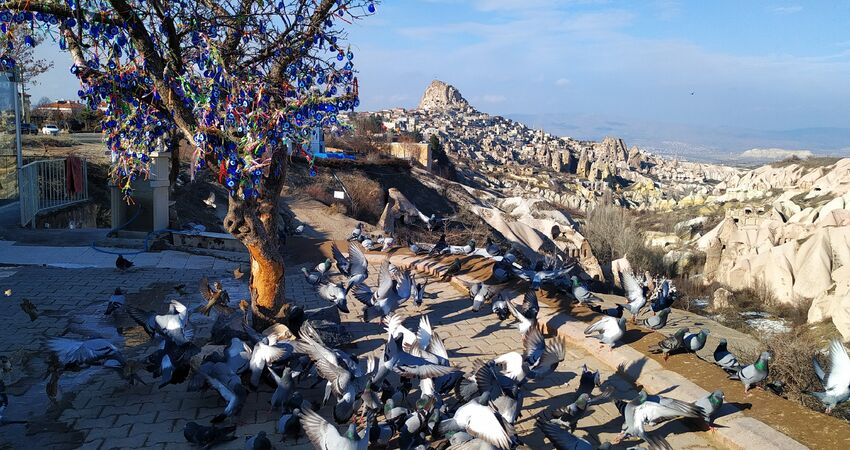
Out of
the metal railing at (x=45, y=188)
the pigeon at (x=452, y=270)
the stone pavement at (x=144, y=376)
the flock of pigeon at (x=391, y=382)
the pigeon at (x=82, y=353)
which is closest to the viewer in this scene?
A: the flock of pigeon at (x=391, y=382)

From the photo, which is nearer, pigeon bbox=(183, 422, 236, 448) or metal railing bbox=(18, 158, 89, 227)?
pigeon bbox=(183, 422, 236, 448)

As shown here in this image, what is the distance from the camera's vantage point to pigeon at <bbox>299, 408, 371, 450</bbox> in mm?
3855

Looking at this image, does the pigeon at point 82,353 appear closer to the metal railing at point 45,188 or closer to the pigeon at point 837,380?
the pigeon at point 837,380

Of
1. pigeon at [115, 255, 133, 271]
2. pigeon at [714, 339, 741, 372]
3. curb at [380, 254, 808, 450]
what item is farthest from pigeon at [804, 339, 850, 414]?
pigeon at [115, 255, 133, 271]

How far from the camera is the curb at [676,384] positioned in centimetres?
458

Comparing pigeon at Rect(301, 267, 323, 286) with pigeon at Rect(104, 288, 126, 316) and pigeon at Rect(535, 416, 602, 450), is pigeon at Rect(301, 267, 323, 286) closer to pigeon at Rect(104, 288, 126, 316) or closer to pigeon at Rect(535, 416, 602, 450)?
pigeon at Rect(104, 288, 126, 316)

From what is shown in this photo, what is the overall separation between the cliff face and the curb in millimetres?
154426

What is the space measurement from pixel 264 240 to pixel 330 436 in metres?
2.93

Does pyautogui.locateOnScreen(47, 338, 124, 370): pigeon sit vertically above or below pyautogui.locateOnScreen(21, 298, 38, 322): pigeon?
above

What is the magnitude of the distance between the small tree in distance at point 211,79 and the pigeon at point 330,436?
92.9 inches

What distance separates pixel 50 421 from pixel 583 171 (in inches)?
3586

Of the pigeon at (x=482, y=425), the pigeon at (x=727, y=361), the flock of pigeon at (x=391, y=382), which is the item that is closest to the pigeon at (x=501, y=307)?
the flock of pigeon at (x=391, y=382)

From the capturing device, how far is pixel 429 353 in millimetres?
5477

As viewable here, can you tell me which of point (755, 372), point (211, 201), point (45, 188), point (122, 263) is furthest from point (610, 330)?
point (211, 201)
